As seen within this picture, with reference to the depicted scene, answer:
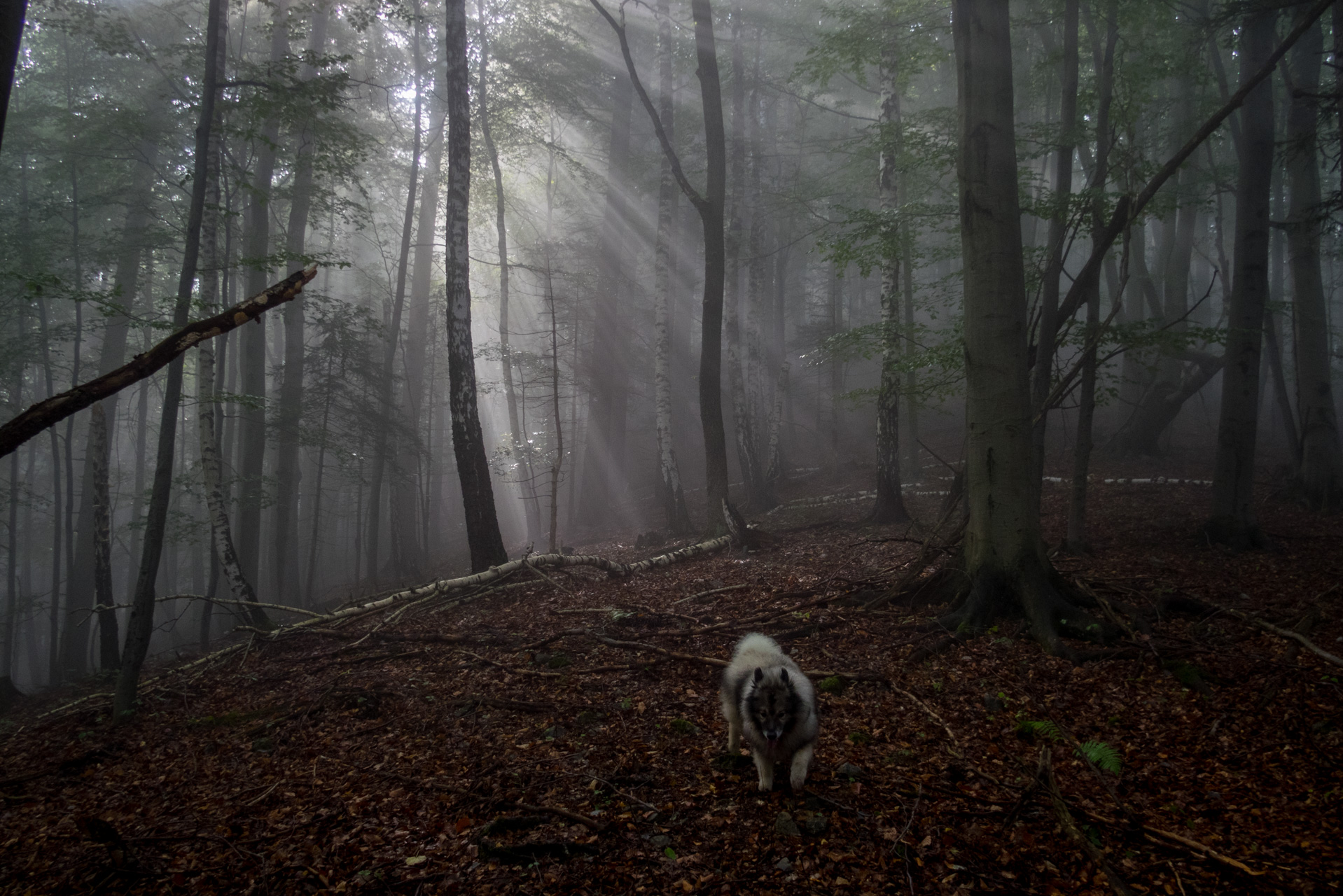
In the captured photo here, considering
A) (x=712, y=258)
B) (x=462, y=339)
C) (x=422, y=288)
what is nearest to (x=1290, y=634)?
(x=712, y=258)

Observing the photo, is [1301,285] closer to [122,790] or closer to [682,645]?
[682,645]

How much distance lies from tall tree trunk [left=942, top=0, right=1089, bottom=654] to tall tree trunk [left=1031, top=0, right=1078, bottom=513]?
925 millimetres

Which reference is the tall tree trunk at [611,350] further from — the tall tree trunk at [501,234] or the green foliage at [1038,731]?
the green foliage at [1038,731]

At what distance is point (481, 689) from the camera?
265 inches

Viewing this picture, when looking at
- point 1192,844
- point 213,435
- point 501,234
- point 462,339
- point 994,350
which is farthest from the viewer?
point 501,234

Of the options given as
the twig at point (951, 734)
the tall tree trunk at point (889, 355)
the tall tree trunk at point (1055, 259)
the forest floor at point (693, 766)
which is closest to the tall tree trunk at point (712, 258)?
the tall tree trunk at point (889, 355)

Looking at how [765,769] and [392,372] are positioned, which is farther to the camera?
[392,372]

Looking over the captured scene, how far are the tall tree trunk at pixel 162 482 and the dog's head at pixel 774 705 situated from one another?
264 inches

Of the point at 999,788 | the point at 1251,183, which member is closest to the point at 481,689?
the point at 999,788

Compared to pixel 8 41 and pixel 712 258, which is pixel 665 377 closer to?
pixel 712 258

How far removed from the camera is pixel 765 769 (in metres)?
4.25

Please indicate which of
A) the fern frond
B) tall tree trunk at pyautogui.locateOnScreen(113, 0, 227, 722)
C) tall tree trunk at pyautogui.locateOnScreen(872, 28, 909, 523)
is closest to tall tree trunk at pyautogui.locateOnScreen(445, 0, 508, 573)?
tall tree trunk at pyautogui.locateOnScreen(113, 0, 227, 722)

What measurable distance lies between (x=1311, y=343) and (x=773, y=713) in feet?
51.8

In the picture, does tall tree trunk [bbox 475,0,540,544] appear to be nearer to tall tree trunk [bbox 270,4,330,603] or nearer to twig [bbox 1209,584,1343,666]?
tall tree trunk [bbox 270,4,330,603]
